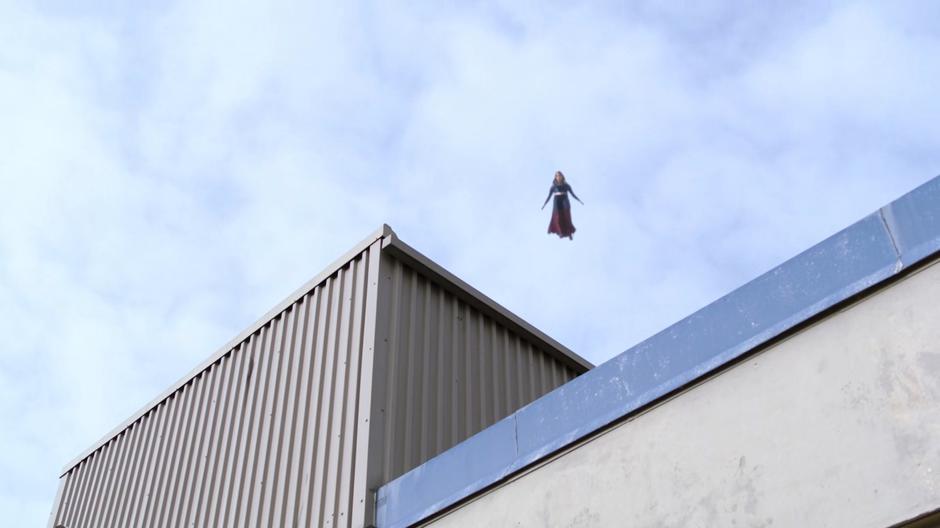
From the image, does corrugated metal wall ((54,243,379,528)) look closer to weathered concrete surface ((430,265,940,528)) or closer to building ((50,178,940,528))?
building ((50,178,940,528))

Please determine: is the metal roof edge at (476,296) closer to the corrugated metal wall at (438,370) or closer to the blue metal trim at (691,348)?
the corrugated metal wall at (438,370)

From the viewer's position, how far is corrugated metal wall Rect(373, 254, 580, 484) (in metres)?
9.06

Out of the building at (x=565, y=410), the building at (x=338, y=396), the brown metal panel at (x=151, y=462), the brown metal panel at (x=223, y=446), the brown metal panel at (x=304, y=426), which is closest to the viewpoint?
the building at (x=565, y=410)

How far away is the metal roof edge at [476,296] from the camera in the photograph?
9.98m

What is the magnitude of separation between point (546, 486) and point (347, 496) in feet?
7.57

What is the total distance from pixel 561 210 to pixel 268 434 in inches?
167

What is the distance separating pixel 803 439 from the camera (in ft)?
17.6

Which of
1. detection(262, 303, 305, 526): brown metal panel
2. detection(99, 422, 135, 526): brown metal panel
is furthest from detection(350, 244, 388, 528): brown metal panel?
detection(99, 422, 135, 526): brown metal panel

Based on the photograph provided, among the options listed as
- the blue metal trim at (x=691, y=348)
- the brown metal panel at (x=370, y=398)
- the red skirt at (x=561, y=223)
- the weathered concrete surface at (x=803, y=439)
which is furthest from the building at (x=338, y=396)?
the weathered concrete surface at (x=803, y=439)

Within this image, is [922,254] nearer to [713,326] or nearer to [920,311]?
[920,311]

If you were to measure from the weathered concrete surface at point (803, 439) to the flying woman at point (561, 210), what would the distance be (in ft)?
17.4

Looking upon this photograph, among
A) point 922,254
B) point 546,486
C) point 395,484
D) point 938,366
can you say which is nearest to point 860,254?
point 922,254

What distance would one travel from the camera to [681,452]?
19.5ft

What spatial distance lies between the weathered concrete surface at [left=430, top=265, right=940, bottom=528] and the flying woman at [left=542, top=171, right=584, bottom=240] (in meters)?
5.31
